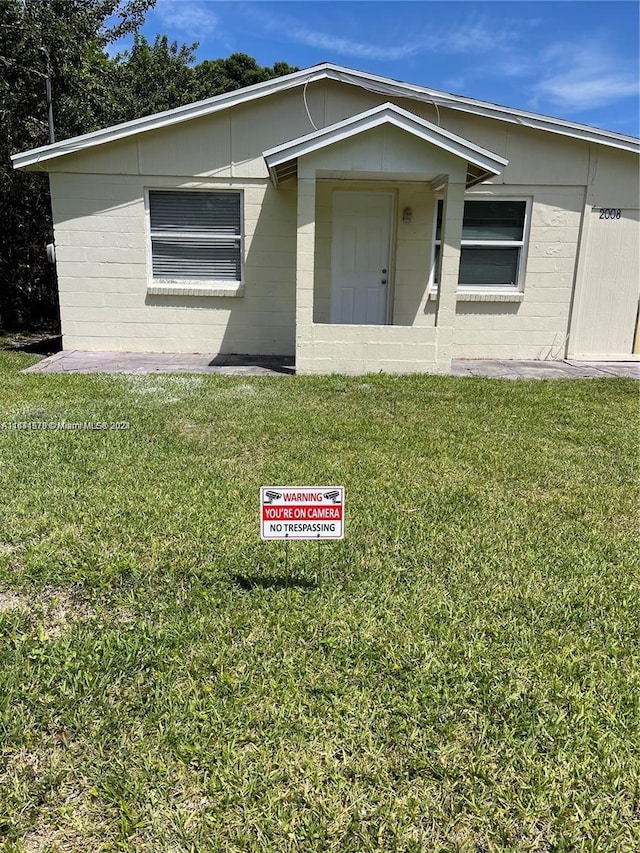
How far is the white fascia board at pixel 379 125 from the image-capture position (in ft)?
25.2

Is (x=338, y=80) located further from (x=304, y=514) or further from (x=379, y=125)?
(x=304, y=514)

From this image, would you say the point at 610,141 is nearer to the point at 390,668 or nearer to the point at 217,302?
the point at 217,302

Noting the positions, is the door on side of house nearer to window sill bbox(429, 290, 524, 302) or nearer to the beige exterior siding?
the beige exterior siding

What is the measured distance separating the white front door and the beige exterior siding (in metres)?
0.16

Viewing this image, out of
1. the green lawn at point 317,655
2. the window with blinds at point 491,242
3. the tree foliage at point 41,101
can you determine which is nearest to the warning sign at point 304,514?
the green lawn at point 317,655

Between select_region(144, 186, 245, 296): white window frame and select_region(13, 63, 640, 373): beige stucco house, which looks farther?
select_region(144, 186, 245, 296): white window frame

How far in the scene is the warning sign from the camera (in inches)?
103

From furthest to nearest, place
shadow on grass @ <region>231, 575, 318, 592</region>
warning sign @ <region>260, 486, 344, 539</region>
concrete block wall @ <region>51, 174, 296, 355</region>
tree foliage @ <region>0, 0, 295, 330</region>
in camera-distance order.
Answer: tree foliage @ <region>0, 0, 295, 330</region> < concrete block wall @ <region>51, 174, 296, 355</region> < shadow on grass @ <region>231, 575, 318, 592</region> < warning sign @ <region>260, 486, 344, 539</region>

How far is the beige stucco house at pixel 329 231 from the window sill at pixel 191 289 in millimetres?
25

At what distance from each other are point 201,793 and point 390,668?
853 millimetres

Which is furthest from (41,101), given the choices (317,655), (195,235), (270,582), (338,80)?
(317,655)

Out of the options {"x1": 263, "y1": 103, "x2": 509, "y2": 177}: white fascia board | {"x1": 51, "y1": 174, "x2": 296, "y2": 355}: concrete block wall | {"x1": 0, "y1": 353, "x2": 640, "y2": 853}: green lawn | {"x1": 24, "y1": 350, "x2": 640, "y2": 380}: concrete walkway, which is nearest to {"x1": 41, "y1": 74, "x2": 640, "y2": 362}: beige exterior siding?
{"x1": 51, "y1": 174, "x2": 296, "y2": 355}: concrete block wall

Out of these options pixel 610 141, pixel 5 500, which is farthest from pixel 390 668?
pixel 610 141

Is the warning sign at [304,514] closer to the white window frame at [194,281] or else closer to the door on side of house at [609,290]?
the white window frame at [194,281]
